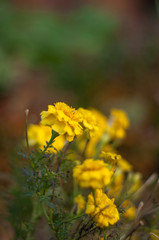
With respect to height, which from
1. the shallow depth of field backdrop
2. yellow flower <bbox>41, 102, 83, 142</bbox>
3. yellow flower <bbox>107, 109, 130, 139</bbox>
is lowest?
the shallow depth of field backdrop

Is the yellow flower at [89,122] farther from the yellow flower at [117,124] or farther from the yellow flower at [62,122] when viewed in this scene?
the yellow flower at [117,124]

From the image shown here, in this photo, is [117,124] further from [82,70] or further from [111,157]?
[82,70]

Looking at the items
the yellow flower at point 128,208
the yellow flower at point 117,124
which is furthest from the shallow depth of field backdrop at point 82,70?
the yellow flower at point 128,208

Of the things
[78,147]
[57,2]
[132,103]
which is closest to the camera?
[78,147]

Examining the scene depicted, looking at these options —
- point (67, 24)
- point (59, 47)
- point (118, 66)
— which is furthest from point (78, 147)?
point (67, 24)

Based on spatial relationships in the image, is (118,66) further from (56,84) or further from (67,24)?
(67,24)

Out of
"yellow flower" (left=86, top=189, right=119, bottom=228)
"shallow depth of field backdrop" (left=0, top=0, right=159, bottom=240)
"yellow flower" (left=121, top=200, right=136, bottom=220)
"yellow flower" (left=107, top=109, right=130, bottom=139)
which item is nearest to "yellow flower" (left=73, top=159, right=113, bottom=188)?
"yellow flower" (left=86, top=189, right=119, bottom=228)

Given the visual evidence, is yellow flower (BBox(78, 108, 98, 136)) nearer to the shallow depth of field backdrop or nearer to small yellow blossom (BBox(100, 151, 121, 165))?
small yellow blossom (BBox(100, 151, 121, 165))
